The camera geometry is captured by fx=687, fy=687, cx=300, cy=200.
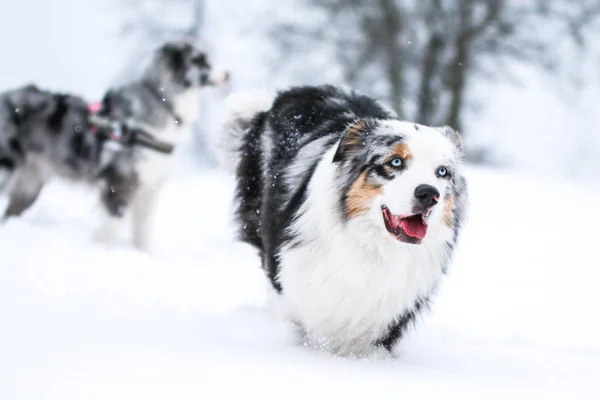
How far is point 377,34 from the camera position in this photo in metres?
19.3

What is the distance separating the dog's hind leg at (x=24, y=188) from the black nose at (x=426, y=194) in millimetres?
5576

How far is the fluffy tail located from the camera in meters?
5.13

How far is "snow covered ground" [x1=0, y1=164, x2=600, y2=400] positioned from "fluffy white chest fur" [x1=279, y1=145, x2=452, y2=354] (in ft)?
0.65

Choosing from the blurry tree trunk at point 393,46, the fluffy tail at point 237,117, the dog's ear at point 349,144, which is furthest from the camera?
the blurry tree trunk at point 393,46

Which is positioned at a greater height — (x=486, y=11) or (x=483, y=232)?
(x=486, y=11)

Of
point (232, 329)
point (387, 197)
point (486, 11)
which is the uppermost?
point (486, 11)

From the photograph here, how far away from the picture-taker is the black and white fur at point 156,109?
7.18 meters

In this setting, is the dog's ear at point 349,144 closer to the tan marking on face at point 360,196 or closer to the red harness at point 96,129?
the tan marking on face at point 360,196

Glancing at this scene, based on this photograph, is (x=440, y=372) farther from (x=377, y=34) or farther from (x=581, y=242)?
(x=377, y=34)

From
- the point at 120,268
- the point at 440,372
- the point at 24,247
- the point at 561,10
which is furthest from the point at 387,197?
the point at 561,10

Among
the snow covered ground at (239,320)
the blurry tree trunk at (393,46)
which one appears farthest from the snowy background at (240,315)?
the blurry tree trunk at (393,46)

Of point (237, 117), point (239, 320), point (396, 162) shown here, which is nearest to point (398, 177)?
point (396, 162)

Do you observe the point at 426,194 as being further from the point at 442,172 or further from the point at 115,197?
the point at 115,197

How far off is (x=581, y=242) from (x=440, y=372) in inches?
216
